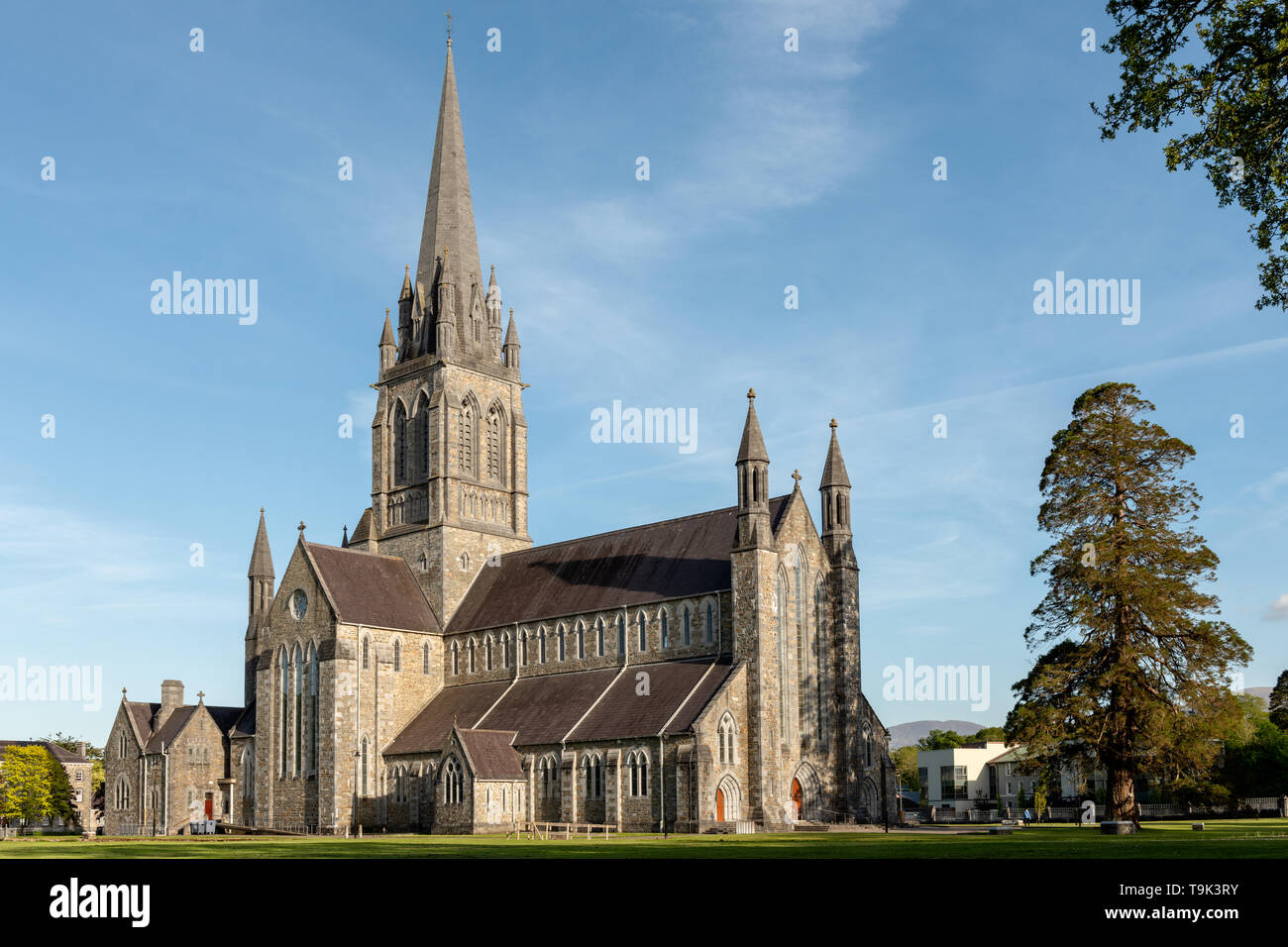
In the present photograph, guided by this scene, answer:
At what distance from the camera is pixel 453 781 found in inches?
2258

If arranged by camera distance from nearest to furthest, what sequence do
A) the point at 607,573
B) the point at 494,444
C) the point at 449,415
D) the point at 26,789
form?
the point at 607,573, the point at 449,415, the point at 494,444, the point at 26,789

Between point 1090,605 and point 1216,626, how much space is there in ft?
15.0

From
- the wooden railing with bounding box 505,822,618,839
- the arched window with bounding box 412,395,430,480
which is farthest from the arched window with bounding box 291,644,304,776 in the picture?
the wooden railing with bounding box 505,822,618,839

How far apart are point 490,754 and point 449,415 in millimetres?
23980

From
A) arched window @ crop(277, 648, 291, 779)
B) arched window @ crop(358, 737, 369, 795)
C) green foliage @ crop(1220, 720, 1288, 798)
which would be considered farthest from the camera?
green foliage @ crop(1220, 720, 1288, 798)

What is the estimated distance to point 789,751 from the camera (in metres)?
55.6

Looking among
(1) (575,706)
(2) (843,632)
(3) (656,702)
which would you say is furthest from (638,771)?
(2) (843,632)

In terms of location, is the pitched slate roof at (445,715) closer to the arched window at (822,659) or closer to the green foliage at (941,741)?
the arched window at (822,659)

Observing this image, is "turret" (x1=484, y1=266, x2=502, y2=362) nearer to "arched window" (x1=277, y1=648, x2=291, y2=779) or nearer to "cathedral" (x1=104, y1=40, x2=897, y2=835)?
"cathedral" (x1=104, y1=40, x2=897, y2=835)

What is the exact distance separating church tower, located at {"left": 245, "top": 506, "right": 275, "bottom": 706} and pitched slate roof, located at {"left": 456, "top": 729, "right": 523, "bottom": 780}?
27.9 m

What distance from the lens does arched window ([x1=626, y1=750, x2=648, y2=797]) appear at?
173ft

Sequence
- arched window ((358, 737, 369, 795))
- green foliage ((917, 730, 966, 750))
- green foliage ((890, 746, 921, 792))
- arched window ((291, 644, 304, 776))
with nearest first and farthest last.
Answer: arched window ((358, 737, 369, 795))
arched window ((291, 644, 304, 776))
green foliage ((917, 730, 966, 750))
green foliage ((890, 746, 921, 792))

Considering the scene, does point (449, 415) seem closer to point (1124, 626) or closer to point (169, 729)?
point (169, 729)

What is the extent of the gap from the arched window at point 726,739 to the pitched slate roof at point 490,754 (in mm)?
10336
